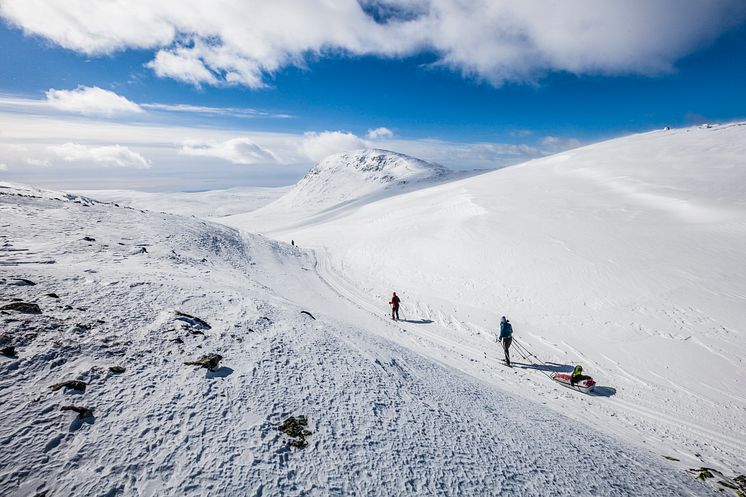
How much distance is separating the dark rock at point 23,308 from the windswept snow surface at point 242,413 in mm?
237

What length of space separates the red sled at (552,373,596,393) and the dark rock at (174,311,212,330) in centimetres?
1404

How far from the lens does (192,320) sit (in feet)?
31.9

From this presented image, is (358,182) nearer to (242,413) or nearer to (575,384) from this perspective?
(575,384)

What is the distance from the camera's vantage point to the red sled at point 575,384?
43.4 feet

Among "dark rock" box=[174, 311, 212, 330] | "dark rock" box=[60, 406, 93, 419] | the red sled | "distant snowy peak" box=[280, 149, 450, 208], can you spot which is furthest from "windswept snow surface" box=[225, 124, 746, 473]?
"distant snowy peak" box=[280, 149, 450, 208]

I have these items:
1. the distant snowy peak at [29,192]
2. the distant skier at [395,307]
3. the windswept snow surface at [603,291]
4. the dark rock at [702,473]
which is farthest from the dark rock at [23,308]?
the distant snowy peak at [29,192]

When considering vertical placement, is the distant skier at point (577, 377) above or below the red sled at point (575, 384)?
above

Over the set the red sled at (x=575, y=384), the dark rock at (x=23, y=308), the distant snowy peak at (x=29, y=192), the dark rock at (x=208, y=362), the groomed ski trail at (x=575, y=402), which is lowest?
the groomed ski trail at (x=575, y=402)

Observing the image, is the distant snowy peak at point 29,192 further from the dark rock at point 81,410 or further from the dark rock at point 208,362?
the dark rock at point 81,410

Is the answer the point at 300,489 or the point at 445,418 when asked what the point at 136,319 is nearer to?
the point at 300,489

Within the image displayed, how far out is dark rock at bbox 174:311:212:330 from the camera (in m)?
9.55

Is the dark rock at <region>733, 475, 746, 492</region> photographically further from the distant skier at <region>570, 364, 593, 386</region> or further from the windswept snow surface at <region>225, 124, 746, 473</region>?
the distant skier at <region>570, 364, 593, 386</region>

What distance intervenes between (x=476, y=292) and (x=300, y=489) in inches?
841

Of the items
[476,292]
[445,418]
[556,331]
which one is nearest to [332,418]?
[445,418]
